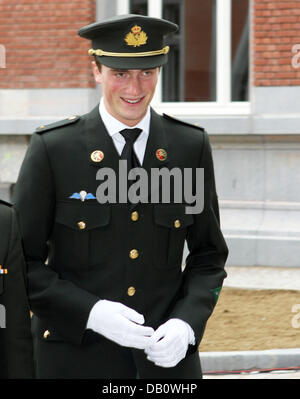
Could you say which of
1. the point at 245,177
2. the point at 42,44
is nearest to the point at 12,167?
the point at 42,44

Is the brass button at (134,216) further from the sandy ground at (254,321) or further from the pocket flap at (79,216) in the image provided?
the sandy ground at (254,321)

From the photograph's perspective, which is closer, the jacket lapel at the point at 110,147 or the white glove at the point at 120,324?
the white glove at the point at 120,324

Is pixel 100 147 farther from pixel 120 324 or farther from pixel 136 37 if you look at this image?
pixel 120 324

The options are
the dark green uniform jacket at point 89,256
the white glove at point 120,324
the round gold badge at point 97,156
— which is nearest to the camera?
the white glove at point 120,324

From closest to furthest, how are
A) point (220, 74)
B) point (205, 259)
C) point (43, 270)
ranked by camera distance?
point (43, 270)
point (205, 259)
point (220, 74)

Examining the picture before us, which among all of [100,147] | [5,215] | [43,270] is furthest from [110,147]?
[5,215]

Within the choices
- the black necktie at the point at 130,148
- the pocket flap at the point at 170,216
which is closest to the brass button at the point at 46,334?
the pocket flap at the point at 170,216

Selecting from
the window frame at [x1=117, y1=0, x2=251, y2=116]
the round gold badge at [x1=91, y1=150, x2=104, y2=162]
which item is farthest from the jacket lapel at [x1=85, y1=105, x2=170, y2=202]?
the window frame at [x1=117, y1=0, x2=251, y2=116]

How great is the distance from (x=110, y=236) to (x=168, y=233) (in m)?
0.22

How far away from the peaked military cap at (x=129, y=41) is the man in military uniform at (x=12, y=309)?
766 millimetres

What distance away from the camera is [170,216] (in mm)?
2979

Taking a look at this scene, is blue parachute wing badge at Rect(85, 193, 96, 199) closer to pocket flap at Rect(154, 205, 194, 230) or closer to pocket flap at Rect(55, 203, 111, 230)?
pocket flap at Rect(55, 203, 111, 230)

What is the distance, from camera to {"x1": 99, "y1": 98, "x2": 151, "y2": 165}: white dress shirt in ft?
9.72

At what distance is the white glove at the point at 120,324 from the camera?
273 cm
